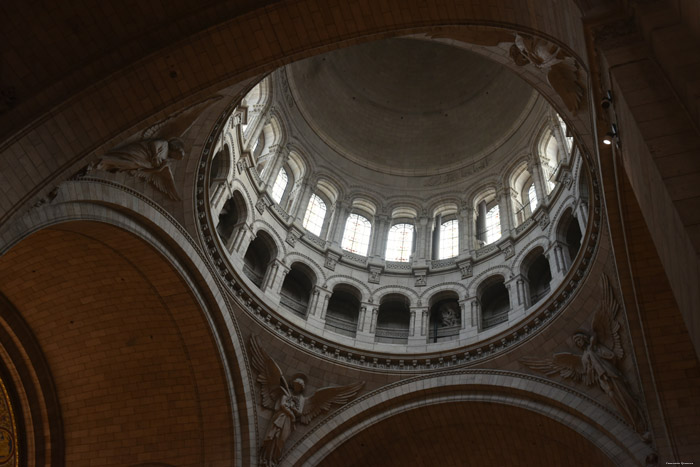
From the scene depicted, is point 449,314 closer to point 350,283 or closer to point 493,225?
point 350,283

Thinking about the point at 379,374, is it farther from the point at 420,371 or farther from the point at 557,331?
the point at 557,331

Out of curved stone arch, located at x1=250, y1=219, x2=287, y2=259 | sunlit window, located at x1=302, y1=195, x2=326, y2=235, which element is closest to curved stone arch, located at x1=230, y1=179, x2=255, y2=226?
curved stone arch, located at x1=250, y1=219, x2=287, y2=259

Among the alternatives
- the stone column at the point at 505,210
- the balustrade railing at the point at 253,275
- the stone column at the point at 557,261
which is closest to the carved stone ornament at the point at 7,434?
the balustrade railing at the point at 253,275

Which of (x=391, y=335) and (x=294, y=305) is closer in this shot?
(x=294, y=305)

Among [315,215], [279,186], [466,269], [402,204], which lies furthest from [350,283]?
[402,204]

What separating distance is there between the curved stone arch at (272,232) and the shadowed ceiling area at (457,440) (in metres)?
5.87

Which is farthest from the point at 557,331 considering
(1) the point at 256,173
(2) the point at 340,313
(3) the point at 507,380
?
(1) the point at 256,173

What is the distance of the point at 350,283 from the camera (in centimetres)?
1950

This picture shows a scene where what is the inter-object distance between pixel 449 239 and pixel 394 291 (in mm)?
3212

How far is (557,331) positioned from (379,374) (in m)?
4.78

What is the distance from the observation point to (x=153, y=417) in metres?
15.8

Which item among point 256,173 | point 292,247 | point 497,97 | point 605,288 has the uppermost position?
point 497,97

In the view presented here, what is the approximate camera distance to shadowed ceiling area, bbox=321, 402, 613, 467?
15117 mm

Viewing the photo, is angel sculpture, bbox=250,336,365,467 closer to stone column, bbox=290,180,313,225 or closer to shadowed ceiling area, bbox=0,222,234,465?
shadowed ceiling area, bbox=0,222,234,465
